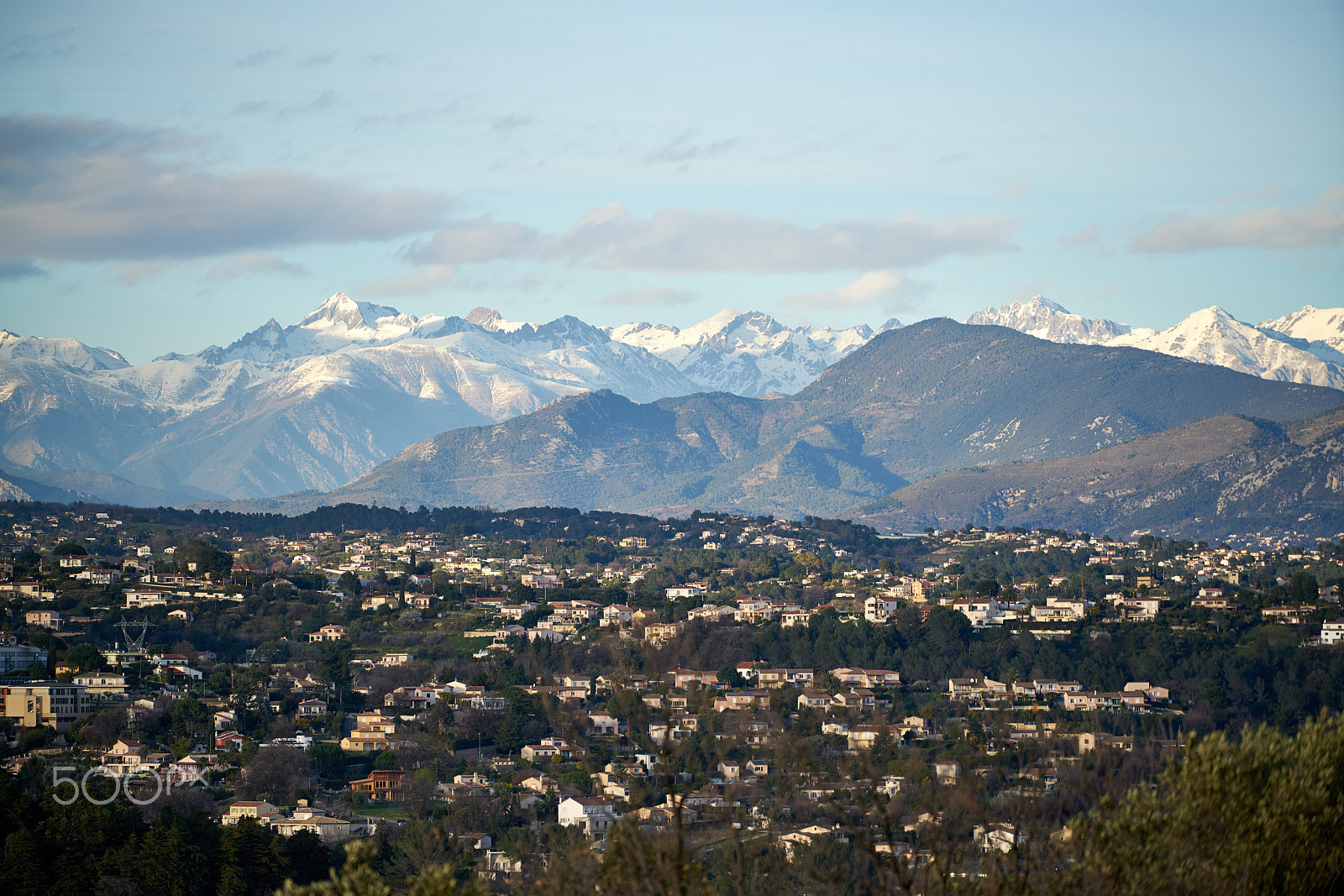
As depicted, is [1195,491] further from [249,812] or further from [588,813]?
[249,812]

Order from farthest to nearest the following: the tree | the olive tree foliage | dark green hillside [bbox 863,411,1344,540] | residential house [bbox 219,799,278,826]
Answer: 1. dark green hillside [bbox 863,411,1344,540]
2. the tree
3. residential house [bbox 219,799,278,826]
4. the olive tree foliage

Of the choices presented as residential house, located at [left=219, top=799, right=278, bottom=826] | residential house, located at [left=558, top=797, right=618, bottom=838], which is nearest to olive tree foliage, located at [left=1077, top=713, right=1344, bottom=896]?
residential house, located at [left=558, top=797, right=618, bottom=838]

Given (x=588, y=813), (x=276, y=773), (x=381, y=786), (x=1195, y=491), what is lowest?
(x=588, y=813)

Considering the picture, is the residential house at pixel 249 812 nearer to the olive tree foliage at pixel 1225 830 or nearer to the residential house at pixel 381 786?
the residential house at pixel 381 786

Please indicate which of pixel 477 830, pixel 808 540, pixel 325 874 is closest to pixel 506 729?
pixel 477 830

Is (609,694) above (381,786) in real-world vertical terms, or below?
above

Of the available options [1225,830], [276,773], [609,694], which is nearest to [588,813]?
[276,773]

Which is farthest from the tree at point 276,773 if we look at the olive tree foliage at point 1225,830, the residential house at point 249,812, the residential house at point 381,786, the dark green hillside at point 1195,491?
the dark green hillside at point 1195,491

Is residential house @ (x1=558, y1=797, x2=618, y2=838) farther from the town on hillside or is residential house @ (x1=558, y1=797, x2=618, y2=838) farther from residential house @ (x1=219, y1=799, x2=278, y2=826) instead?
residential house @ (x1=219, y1=799, x2=278, y2=826)

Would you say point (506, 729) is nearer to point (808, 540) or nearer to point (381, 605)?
point (381, 605)
